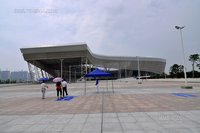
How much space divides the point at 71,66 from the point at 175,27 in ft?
294

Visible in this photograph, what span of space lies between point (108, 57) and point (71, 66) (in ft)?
66.6

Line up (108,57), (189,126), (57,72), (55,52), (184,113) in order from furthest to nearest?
(57,72) < (108,57) < (55,52) < (184,113) < (189,126)

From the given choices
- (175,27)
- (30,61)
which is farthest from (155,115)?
(30,61)

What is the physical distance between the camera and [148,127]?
6910 millimetres

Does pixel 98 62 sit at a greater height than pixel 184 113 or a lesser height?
greater

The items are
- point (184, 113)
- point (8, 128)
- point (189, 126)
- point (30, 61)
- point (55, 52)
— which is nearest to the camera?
point (189, 126)

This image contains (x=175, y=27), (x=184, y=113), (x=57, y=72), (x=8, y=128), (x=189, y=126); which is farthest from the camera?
(x=57, y=72)

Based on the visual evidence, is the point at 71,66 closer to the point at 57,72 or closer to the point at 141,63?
the point at 57,72

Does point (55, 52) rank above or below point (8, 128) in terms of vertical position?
above

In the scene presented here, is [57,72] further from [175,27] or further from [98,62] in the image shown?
[175,27]

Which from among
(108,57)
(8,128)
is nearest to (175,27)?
(8,128)

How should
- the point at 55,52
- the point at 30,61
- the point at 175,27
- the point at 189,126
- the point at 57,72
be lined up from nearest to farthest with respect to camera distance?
1. the point at 189,126
2. the point at 175,27
3. the point at 55,52
4. the point at 30,61
5. the point at 57,72

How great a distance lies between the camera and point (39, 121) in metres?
8.37

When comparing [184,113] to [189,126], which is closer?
[189,126]
